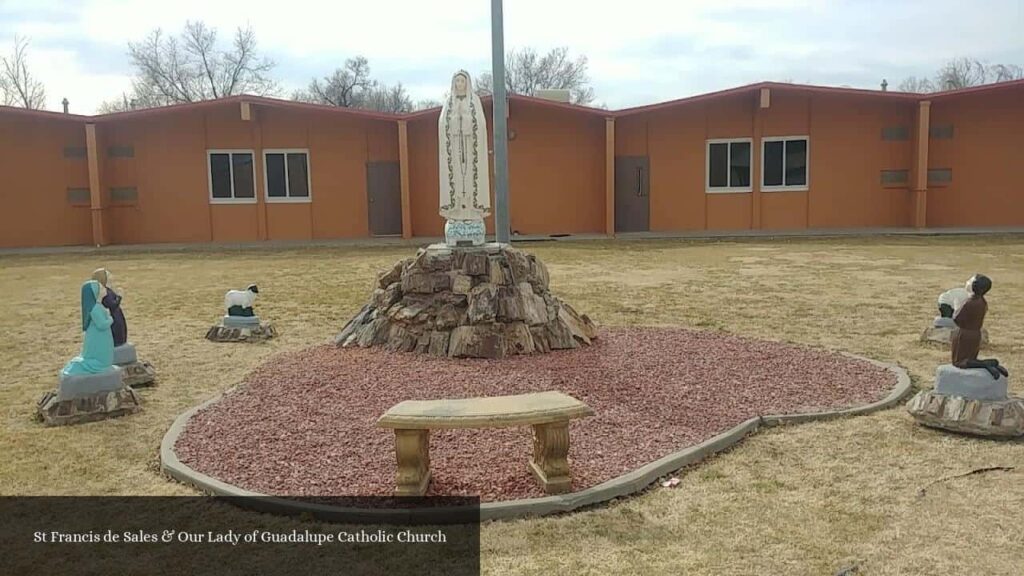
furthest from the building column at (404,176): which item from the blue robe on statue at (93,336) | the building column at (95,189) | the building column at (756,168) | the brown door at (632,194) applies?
the blue robe on statue at (93,336)

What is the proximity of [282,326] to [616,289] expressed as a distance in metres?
5.18

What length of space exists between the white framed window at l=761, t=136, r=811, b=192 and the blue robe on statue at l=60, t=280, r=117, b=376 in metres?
19.2

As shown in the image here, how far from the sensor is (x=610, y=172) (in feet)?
71.4

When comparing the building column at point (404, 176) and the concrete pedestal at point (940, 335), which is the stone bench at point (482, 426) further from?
the building column at point (404, 176)

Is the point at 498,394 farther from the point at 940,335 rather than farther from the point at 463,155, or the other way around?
the point at 940,335

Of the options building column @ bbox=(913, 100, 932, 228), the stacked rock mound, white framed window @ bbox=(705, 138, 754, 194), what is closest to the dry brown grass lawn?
the stacked rock mound

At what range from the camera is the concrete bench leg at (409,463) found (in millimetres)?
4152

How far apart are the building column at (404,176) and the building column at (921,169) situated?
1346 centimetres

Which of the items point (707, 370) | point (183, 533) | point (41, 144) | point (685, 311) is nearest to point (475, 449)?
point (183, 533)

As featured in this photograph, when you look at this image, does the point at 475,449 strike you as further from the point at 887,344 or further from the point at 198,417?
the point at 887,344

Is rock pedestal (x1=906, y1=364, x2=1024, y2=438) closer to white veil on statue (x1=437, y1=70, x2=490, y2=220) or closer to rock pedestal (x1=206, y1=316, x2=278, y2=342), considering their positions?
white veil on statue (x1=437, y1=70, x2=490, y2=220)

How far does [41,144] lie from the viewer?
2153cm

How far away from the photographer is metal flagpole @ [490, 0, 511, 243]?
12539mm

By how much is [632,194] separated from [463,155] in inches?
570
